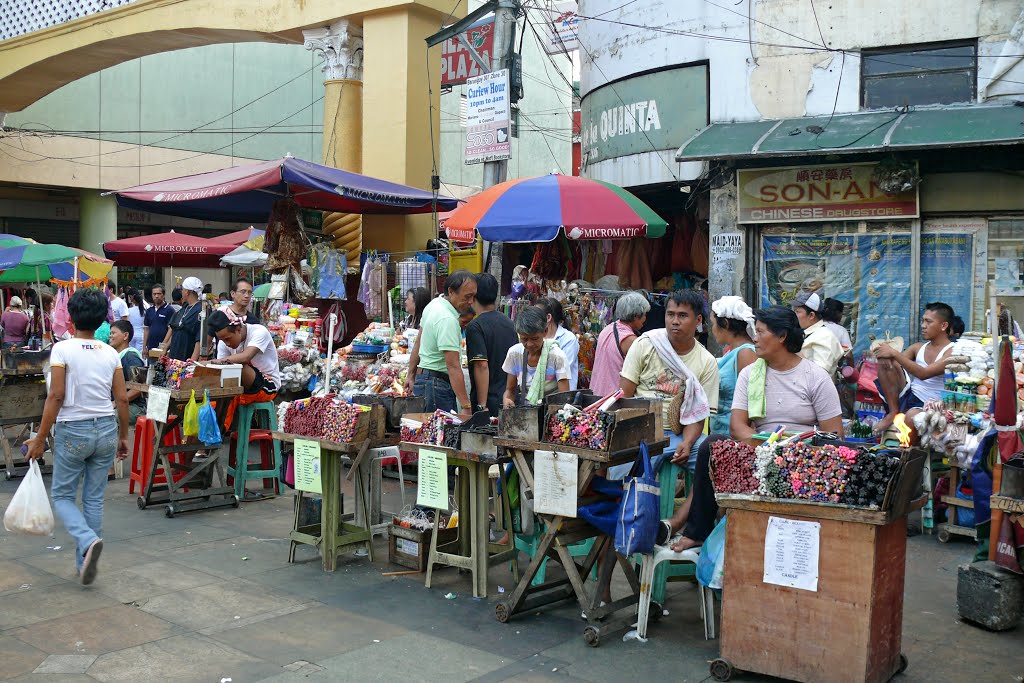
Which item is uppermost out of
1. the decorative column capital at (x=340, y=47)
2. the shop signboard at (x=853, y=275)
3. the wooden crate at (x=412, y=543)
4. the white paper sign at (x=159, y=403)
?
the decorative column capital at (x=340, y=47)

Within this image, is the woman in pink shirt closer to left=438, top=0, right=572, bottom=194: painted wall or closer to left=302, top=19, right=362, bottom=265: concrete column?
left=302, top=19, right=362, bottom=265: concrete column

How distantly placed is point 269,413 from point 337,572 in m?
2.77

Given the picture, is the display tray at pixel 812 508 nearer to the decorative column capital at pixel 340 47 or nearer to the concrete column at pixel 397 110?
the concrete column at pixel 397 110

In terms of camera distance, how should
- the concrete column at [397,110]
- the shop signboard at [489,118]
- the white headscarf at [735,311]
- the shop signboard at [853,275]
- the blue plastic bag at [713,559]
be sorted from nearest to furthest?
the blue plastic bag at [713,559]
the white headscarf at [735,311]
the shop signboard at [853,275]
the shop signboard at [489,118]
the concrete column at [397,110]

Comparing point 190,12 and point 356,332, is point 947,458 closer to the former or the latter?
point 356,332

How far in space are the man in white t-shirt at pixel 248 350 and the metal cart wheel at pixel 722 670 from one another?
523cm

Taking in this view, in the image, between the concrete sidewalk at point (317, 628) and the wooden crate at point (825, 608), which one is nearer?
the wooden crate at point (825, 608)

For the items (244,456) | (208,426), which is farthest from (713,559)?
(244,456)

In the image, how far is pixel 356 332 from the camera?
1362cm

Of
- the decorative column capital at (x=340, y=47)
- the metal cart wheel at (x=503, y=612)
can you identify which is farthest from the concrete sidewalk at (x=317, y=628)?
the decorative column capital at (x=340, y=47)

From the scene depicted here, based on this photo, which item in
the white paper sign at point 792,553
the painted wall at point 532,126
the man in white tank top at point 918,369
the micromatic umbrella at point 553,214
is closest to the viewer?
the white paper sign at point 792,553

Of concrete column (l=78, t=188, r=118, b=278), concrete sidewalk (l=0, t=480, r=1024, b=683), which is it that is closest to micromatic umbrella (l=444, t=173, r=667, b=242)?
concrete sidewalk (l=0, t=480, r=1024, b=683)

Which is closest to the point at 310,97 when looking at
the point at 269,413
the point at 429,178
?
the point at 429,178

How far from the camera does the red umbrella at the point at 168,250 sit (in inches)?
669
